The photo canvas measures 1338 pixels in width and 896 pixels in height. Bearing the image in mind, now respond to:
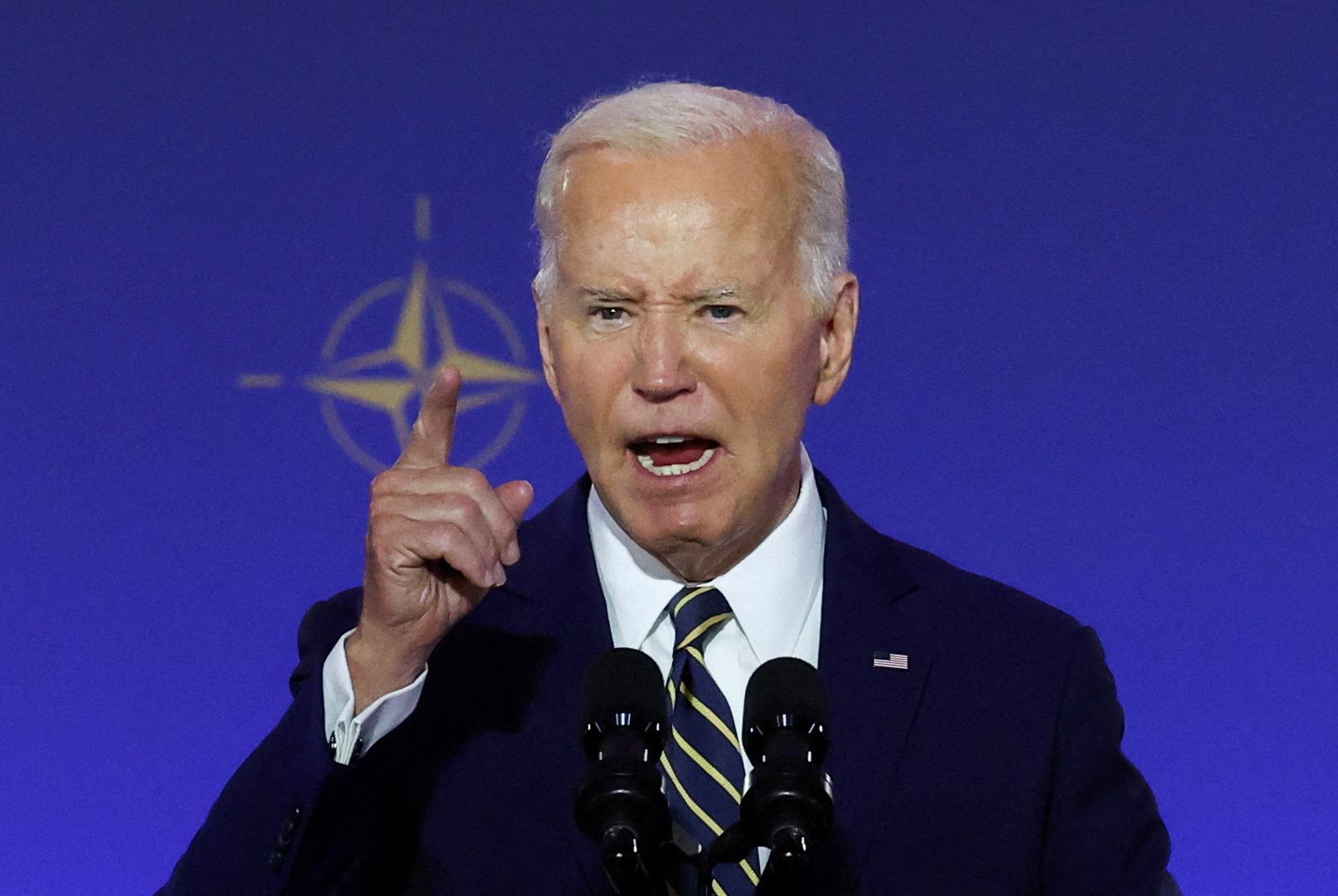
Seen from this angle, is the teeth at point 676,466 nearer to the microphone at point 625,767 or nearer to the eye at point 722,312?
the eye at point 722,312

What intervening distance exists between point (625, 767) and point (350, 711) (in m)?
0.38

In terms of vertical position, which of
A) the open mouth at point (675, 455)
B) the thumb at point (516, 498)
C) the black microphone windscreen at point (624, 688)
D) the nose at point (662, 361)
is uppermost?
the nose at point (662, 361)

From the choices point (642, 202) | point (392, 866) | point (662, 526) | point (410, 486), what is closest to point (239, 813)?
point (392, 866)

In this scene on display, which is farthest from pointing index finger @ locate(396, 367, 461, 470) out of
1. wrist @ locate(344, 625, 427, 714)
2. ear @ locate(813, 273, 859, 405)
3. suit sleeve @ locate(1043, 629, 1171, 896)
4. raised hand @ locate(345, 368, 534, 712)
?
suit sleeve @ locate(1043, 629, 1171, 896)

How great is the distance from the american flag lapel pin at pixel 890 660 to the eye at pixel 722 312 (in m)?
0.33

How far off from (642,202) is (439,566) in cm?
35

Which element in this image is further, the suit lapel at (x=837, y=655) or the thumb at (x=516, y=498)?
the suit lapel at (x=837, y=655)

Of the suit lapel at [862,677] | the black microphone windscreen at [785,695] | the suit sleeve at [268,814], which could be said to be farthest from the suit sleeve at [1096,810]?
the suit sleeve at [268,814]

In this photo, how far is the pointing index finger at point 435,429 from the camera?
1.30 m

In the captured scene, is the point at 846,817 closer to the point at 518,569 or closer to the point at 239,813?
the point at 518,569

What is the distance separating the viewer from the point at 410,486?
4.22 feet

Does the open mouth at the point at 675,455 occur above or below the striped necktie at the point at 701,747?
above

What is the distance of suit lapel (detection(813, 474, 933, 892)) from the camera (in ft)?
4.69

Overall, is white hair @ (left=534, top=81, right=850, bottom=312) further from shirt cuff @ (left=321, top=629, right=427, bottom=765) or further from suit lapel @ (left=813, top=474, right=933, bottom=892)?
shirt cuff @ (left=321, top=629, right=427, bottom=765)
